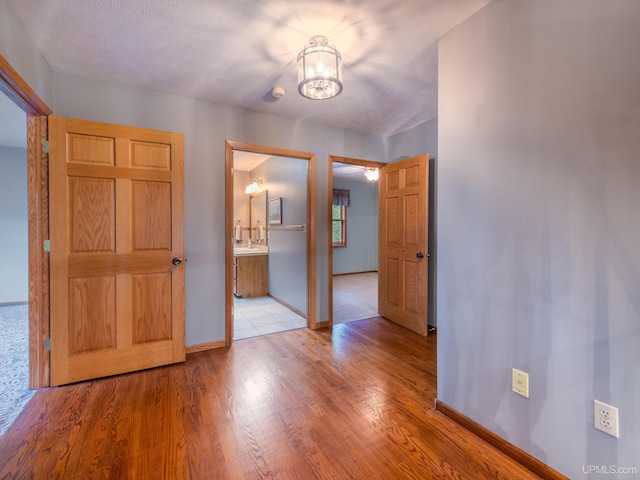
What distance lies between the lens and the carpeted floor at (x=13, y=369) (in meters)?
1.88

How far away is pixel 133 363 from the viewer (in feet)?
7.77

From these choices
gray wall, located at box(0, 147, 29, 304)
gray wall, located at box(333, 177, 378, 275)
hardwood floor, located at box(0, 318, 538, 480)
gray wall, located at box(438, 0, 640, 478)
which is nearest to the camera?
gray wall, located at box(438, 0, 640, 478)

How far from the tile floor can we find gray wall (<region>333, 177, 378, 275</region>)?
3.44 meters

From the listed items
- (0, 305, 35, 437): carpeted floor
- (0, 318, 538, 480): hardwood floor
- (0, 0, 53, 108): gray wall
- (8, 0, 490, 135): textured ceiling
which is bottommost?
(0, 318, 538, 480): hardwood floor

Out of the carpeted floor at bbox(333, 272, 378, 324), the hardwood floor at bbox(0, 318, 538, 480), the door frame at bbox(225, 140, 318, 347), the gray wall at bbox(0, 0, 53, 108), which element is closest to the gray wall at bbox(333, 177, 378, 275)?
the carpeted floor at bbox(333, 272, 378, 324)

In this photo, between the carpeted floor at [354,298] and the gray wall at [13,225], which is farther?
the gray wall at [13,225]

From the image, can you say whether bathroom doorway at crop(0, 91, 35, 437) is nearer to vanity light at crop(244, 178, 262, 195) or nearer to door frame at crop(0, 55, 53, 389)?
door frame at crop(0, 55, 53, 389)

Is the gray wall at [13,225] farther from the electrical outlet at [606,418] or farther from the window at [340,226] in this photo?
the electrical outlet at [606,418]

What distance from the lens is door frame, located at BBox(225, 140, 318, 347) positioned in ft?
9.54

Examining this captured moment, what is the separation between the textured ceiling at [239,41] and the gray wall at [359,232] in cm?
509

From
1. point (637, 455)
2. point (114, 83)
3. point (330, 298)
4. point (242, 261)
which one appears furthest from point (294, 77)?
point (242, 261)

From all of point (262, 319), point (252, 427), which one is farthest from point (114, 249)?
point (262, 319)

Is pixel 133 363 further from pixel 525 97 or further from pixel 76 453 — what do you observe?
pixel 525 97

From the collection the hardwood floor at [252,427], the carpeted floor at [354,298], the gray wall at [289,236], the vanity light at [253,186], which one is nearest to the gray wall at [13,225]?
the vanity light at [253,186]
